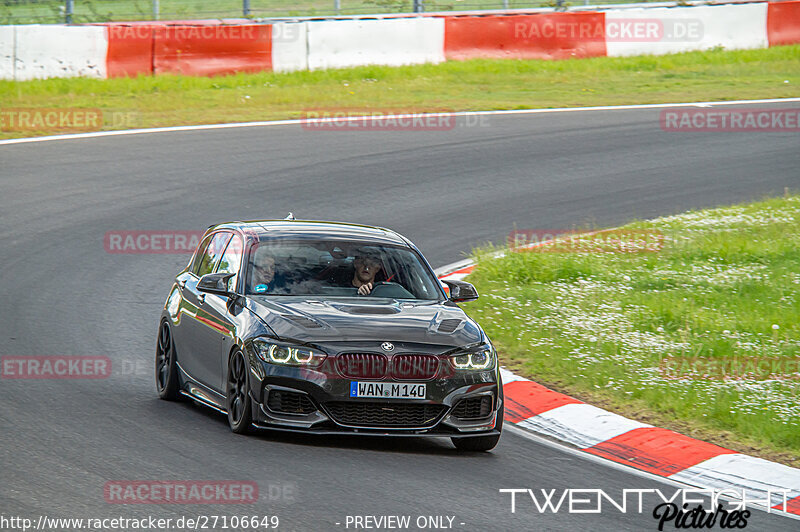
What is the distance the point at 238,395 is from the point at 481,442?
1.58 meters

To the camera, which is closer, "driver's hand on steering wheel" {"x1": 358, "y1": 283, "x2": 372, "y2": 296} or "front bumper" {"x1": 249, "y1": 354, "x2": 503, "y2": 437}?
"front bumper" {"x1": 249, "y1": 354, "x2": 503, "y2": 437}

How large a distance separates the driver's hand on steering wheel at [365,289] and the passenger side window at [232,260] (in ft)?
2.85

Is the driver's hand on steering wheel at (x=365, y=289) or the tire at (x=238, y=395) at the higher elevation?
the driver's hand on steering wheel at (x=365, y=289)

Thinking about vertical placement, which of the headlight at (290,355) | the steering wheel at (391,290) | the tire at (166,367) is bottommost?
the tire at (166,367)

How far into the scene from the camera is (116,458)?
23.6ft

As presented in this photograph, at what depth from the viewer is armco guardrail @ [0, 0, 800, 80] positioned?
21844 millimetres

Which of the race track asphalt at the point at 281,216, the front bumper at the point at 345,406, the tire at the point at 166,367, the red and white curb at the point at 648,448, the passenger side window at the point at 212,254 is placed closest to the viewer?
the race track asphalt at the point at 281,216

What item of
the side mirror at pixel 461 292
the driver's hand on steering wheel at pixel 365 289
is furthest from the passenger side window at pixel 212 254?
the side mirror at pixel 461 292

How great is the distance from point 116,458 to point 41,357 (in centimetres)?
299

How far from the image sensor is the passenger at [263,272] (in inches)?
334

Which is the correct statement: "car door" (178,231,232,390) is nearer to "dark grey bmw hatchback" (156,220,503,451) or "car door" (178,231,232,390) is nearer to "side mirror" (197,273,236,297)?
"dark grey bmw hatchback" (156,220,503,451)

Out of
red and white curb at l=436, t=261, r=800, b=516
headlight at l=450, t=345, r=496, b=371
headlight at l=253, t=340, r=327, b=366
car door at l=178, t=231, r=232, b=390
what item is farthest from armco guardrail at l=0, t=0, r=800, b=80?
headlight at l=450, t=345, r=496, b=371

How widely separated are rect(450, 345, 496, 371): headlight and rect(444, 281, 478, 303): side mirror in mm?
777

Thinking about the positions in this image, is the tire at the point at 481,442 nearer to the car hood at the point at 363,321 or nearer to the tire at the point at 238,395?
the car hood at the point at 363,321
